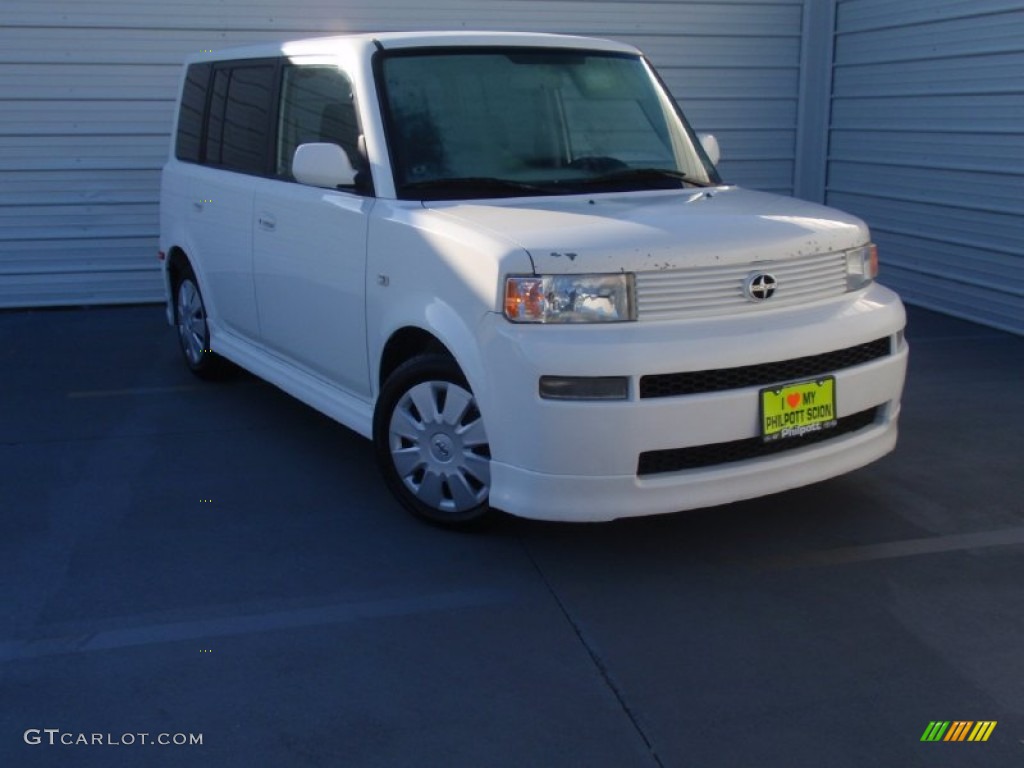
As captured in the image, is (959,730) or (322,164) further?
(322,164)

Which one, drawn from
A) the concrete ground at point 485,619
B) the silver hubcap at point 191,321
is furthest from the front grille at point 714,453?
the silver hubcap at point 191,321

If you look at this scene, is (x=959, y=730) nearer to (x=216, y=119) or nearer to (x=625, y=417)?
(x=625, y=417)

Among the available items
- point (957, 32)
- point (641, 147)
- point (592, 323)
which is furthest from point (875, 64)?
point (592, 323)

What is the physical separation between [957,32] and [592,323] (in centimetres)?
596

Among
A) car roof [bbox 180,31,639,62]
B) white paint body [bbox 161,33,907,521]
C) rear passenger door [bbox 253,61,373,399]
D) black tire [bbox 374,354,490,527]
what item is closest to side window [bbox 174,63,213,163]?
car roof [bbox 180,31,639,62]

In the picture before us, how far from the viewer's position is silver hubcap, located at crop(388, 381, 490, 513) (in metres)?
4.23

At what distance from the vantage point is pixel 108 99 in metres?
9.15

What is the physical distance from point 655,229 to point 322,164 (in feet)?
4.53

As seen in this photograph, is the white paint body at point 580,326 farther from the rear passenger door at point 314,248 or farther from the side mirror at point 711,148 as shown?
the side mirror at point 711,148

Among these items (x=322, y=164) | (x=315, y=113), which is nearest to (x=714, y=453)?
(x=322, y=164)

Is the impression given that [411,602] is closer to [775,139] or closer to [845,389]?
[845,389]

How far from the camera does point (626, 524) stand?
14.9 ft
